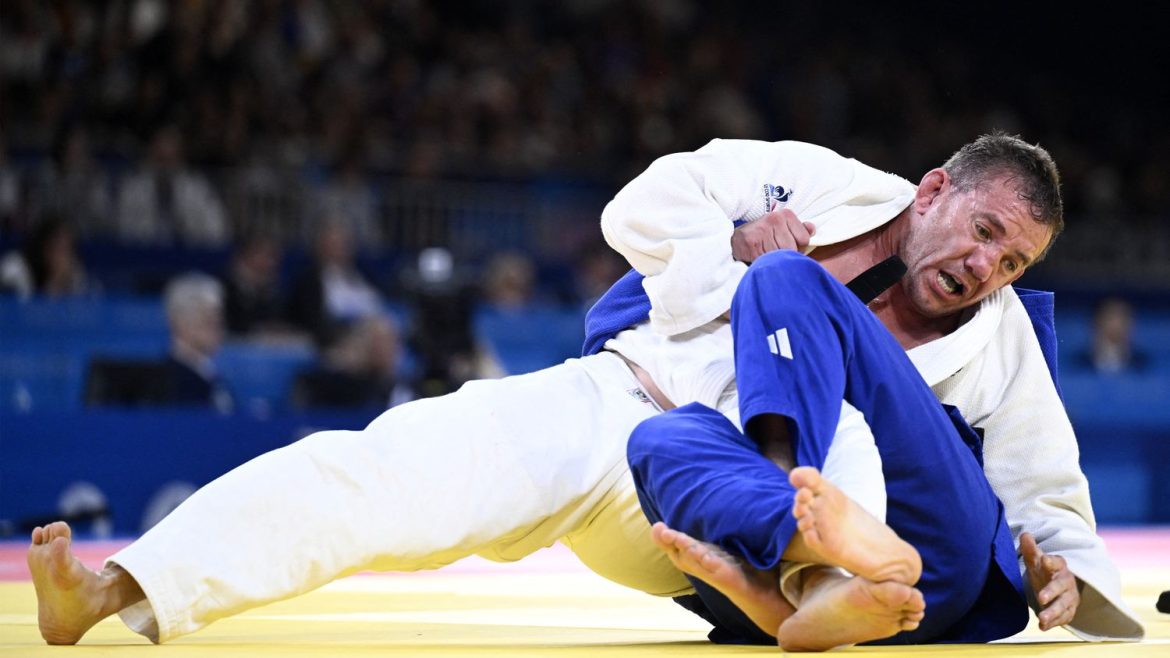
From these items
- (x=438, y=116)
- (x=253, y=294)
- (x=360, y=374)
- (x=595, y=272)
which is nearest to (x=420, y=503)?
(x=360, y=374)

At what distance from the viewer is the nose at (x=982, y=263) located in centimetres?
243

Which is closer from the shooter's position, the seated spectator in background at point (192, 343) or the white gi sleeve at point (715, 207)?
the white gi sleeve at point (715, 207)

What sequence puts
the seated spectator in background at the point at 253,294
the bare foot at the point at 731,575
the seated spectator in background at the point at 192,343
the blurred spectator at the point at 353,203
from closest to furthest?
1. the bare foot at the point at 731,575
2. the seated spectator in background at the point at 192,343
3. the seated spectator in background at the point at 253,294
4. the blurred spectator at the point at 353,203

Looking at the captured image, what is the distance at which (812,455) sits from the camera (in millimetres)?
2004

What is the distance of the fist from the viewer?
2.48 metres

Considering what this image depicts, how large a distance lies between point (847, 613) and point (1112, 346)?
7112 mm

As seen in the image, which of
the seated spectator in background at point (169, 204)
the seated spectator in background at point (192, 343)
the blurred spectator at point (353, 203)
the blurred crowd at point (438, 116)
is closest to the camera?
the seated spectator in background at point (192, 343)

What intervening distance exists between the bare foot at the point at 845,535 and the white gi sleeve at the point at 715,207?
59 cm

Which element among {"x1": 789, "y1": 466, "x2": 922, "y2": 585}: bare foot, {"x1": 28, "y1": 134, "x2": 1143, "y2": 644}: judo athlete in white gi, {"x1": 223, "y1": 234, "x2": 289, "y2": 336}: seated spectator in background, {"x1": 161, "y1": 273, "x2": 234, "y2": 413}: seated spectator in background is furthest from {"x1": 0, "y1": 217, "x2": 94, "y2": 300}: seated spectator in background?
{"x1": 789, "y1": 466, "x2": 922, "y2": 585}: bare foot

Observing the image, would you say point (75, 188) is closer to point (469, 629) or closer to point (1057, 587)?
point (469, 629)

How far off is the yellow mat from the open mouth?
23.1 inches

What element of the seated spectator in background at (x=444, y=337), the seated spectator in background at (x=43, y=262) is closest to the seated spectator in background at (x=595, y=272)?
the seated spectator in background at (x=444, y=337)

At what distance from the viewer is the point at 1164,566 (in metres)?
4.73

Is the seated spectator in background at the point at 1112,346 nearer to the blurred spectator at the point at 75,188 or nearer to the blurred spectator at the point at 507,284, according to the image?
the blurred spectator at the point at 507,284
